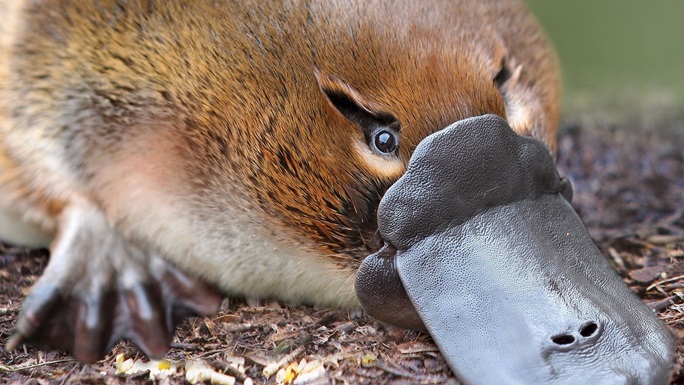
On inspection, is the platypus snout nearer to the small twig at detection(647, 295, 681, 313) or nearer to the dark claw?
the small twig at detection(647, 295, 681, 313)

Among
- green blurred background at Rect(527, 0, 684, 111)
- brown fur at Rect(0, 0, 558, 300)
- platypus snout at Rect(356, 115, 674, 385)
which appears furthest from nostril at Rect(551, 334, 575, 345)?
green blurred background at Rect(527, 0, 684, 111)

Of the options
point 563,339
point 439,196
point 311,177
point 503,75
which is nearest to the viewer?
point 563,339

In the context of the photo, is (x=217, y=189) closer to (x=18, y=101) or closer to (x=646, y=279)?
(x=18, y=101)

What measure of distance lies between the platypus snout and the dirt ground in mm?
→ 94

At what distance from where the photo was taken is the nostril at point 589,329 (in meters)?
1.24

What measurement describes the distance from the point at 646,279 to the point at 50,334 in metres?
1.36

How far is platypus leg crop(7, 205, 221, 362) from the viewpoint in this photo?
1748 mm

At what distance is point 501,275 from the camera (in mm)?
1331

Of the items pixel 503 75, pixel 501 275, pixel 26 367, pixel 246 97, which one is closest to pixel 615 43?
pixel 503 75

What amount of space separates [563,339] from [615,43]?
176 inches

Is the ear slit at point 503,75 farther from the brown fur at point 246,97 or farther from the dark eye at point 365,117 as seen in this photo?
the dark eye at point 365,117

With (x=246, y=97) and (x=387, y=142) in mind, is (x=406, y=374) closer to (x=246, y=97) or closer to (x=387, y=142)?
(x=387, y=142)

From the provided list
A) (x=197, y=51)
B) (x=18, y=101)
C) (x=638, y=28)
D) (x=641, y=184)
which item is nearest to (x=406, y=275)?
(x=197, y=51)

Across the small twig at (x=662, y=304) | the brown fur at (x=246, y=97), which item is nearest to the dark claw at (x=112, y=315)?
the brown fur at (x=246, y=97)
